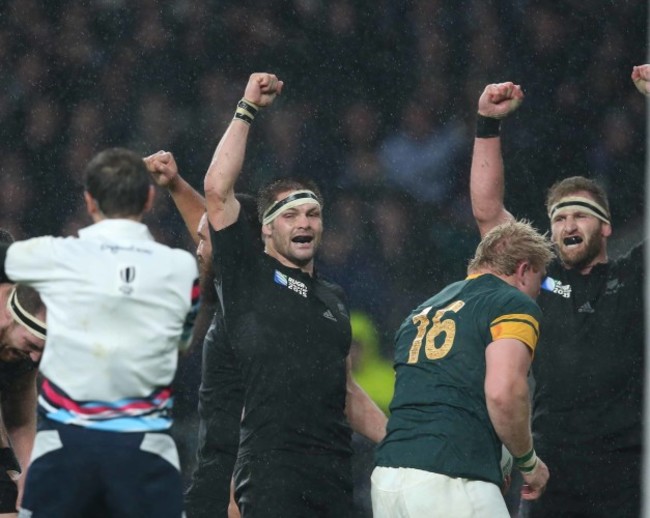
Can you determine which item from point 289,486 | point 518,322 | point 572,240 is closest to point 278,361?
point 289,486

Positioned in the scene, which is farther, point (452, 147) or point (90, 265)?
point (452, 147)

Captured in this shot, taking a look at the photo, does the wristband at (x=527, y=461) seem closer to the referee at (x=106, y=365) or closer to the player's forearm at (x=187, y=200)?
the referee at (x=106, y=365)

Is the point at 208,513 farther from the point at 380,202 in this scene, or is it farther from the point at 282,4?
the point at 282,4

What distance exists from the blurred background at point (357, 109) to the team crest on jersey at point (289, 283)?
338 cm

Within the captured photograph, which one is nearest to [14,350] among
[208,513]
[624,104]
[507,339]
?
[208,513]

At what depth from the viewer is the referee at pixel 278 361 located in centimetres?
490

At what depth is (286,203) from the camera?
5.43 metres

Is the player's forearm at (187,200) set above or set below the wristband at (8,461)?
above

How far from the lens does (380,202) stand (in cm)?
884

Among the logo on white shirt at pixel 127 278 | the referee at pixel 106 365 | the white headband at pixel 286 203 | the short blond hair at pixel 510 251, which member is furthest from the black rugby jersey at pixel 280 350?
the logo on white shirt at pixel 127 278

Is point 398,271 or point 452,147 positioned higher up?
point 452,147

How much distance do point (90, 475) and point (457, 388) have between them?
1478 mm

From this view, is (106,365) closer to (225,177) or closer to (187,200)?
(225,177)

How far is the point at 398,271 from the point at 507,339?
432cm
